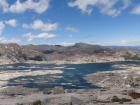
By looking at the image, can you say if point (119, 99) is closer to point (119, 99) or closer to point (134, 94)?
point (119, 99)

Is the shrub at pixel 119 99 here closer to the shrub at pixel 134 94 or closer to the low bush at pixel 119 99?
the low bush at pixel 119 99

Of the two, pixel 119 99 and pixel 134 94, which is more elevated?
pixel 134 94

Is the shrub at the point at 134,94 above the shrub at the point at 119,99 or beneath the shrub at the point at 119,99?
above

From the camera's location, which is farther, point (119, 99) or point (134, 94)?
point (134, 94)

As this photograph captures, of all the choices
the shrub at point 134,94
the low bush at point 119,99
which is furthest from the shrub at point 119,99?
the shrub at point 134,94

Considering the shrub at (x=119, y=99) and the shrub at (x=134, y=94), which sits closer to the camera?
the shrub at (x=119, y=99)

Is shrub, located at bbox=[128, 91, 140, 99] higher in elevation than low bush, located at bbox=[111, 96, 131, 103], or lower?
higher

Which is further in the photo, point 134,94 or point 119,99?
point 134,94

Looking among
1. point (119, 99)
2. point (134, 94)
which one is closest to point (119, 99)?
point (119, 99)

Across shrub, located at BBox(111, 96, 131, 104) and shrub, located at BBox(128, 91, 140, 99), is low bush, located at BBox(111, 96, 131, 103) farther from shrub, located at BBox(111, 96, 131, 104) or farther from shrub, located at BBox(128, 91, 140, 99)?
shrub, located at BBox(128, 91, 140, 99)

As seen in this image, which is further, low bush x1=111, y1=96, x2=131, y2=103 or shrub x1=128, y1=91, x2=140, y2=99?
shrub x1=128, y1=91, x2=140, y2=99

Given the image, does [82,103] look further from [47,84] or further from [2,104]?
[47,84]

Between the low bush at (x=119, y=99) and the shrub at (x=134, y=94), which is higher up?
the shrub at (x=134, y=94)

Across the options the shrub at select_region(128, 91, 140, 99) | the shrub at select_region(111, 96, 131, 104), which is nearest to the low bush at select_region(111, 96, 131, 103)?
the shrub at select_region(111, 96, 131, 104)
